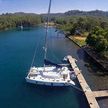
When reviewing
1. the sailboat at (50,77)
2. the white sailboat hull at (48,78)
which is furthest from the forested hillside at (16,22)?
the white sailboat hull at (48,78)

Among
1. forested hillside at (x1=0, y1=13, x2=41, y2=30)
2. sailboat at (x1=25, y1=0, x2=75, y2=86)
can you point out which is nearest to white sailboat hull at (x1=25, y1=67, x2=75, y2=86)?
sailboat at (x1=25, y1=0, x2=75, y2=86)

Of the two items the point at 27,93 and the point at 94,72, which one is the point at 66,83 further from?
the point at 94,72

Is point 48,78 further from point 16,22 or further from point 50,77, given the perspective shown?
point 16,22

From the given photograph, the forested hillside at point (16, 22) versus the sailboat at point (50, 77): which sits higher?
the sailboat at point (50, 77)

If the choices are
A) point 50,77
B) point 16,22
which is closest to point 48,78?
point 50,77

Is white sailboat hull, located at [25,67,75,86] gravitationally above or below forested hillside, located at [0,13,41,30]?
above

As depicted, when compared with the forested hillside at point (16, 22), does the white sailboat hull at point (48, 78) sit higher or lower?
higher

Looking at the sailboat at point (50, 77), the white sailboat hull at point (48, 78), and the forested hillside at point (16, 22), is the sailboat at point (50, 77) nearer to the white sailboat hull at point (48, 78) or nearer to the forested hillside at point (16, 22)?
the white sailboat hull at point (48, 78)

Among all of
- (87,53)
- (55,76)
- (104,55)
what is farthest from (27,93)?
(87,53)

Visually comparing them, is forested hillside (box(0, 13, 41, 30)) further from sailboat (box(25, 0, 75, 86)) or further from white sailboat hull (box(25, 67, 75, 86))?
white sailboat hull (box(25, 67, 75, 86))

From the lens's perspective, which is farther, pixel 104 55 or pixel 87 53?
pixel 87 53

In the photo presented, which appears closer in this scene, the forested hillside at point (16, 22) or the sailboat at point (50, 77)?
the sailboat at point (50, 77)
